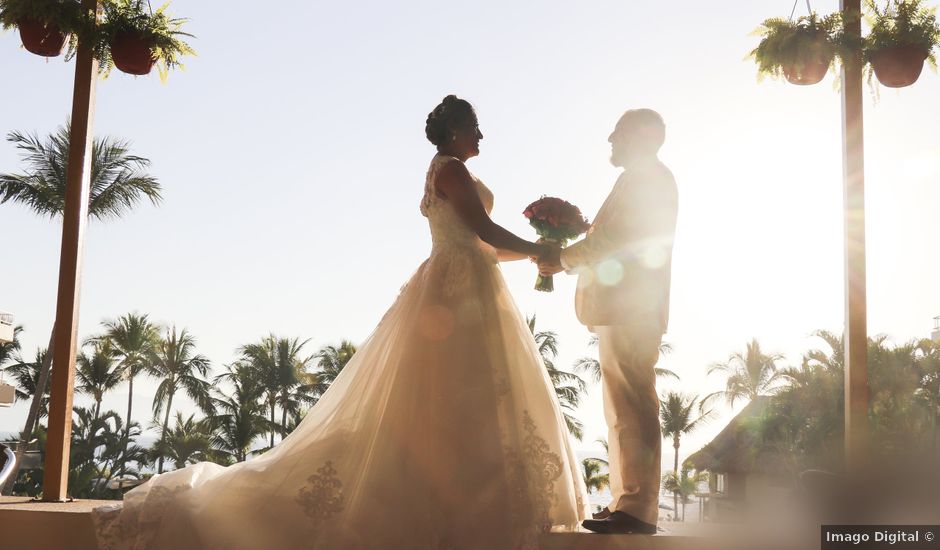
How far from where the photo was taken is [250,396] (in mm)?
54188

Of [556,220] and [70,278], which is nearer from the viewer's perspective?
[556,220]

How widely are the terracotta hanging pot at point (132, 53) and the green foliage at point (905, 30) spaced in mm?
4932

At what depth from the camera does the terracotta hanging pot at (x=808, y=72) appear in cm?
564

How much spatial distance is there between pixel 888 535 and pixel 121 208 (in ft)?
111

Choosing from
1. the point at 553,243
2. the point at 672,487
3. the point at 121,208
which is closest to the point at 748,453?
the point at 672,487

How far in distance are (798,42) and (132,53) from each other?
4.58 metres

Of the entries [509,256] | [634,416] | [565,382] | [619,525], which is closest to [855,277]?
[634,416]

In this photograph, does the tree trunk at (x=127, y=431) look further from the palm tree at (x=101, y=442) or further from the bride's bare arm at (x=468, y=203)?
the bride's bare arm at (x=468, y=203)

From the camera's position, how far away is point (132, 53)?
234 inches

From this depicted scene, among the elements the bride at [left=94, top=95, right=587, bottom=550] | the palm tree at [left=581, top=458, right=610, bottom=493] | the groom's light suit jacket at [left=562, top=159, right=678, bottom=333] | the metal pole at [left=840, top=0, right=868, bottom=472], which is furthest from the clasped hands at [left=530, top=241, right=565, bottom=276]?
the palm tree at [left=581, top=458, right=610, bottom=493]

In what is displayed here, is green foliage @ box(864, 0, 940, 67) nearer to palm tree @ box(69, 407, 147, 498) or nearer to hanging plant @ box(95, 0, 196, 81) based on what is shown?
hanging plant @ box(95, 0, 196, 81)

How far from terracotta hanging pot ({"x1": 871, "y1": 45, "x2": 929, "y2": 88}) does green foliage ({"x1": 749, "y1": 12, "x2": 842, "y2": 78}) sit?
0.30 meters

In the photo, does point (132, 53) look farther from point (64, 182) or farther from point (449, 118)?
point (64, 182)

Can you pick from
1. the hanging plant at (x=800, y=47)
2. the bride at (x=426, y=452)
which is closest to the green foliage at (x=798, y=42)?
the hanging plant at (x=800, y=47)
